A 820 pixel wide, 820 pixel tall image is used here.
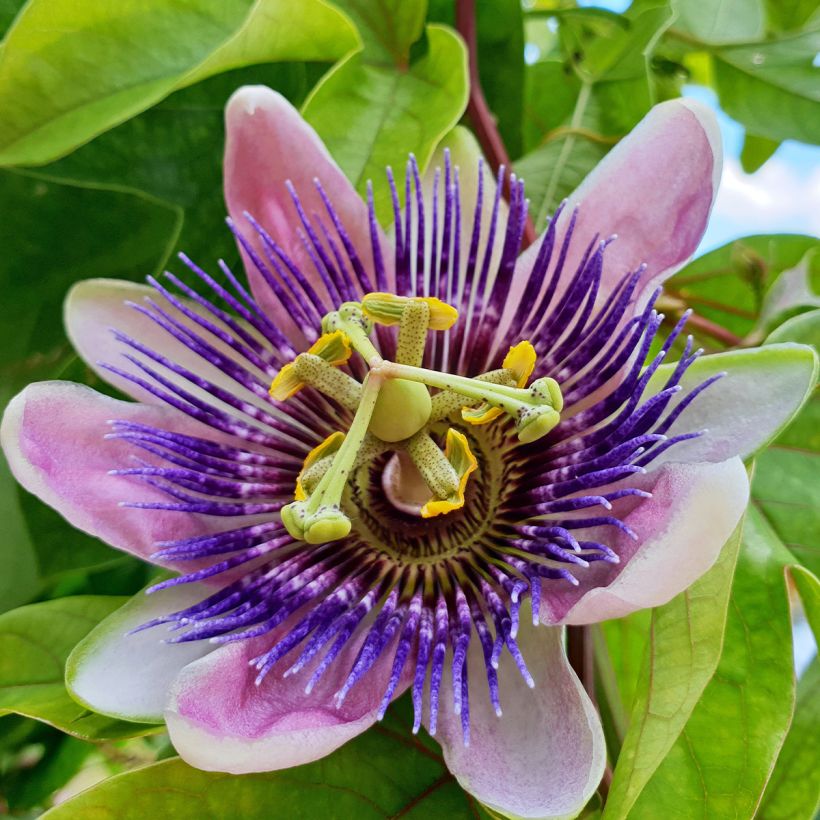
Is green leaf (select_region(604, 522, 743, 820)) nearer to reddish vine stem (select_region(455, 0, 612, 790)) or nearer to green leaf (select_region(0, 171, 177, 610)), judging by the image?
reddish vine stem (select_region(455, 0, 612, 790))

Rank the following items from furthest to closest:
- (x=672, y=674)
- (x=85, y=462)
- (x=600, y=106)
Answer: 1. (x=600, y=106)
2. (x=85, y=462)
3. (x=672, y=674)

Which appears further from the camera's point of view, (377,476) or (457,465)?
→ (377,476)

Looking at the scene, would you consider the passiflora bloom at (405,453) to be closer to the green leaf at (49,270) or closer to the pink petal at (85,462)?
the pink petal at (85,462)

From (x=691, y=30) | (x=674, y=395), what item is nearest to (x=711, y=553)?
(x=674, y=395)

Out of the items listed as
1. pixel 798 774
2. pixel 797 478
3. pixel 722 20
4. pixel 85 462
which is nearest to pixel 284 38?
pixel 85 462

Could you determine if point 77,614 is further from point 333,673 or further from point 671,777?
point 671,777

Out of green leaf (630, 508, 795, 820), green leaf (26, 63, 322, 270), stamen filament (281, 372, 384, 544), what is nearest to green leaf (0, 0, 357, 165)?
green leaf (26, 63, 322, 270)

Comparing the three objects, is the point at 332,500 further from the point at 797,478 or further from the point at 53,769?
the point at 53,769

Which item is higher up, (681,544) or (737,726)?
(681,544)
